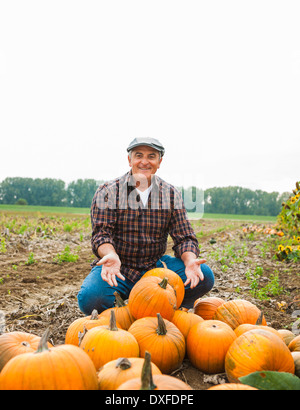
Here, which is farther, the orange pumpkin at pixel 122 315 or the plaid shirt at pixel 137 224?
the plaid shirt at pixel 137 224

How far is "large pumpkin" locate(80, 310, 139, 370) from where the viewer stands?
81.4 inches

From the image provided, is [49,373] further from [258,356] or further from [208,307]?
[208,307]

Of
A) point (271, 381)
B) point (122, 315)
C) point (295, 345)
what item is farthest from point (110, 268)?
point (271, 381)

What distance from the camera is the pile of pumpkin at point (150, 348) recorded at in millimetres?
1599

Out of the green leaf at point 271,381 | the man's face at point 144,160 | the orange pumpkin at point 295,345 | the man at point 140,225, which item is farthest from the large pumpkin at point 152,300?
the man's face at point 144,160

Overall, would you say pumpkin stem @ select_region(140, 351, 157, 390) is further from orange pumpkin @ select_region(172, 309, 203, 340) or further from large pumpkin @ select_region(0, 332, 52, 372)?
orange pumpkin @ select_region(172, 309, 203, 340)

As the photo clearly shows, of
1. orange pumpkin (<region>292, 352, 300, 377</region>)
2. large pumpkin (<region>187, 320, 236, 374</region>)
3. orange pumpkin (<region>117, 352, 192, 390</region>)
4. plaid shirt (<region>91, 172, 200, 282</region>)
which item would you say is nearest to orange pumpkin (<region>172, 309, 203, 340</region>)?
large pumpkin (<region>187, 320, 236, 374</region>)

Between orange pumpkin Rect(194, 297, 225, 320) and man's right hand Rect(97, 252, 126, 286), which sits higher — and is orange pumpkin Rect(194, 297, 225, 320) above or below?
below

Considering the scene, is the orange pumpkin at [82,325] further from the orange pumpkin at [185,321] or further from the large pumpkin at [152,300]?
the orange pumpkin at [185,321]

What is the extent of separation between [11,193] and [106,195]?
196 ft

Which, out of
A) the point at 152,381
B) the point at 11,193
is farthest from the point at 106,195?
the point at 11,193

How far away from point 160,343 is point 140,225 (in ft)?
5.39

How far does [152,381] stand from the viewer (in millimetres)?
1500

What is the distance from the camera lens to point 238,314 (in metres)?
2.77
